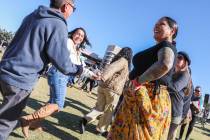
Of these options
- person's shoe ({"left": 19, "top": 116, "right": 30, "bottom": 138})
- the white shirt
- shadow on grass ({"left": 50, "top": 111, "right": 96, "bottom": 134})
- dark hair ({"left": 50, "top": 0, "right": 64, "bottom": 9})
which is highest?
dark hair ({"left": 50, "top": 0, "right": 64, "bottom": 9})

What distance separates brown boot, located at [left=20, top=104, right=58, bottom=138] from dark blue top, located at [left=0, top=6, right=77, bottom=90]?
6.57 feet

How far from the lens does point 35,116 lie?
6.37 metres

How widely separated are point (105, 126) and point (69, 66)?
14.8 ft

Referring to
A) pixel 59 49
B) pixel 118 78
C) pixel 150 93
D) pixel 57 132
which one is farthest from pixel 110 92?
Answer: pixel 59 49

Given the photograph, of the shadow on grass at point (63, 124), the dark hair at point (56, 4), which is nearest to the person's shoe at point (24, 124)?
the shadow on grass at point (63, 124)

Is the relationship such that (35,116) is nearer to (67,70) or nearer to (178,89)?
(67,70)

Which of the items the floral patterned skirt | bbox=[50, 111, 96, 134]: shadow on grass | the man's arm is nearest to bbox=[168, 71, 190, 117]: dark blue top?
the floral patterned skirt

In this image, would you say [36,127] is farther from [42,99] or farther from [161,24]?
[42,99]

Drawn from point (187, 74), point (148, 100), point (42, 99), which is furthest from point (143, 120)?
point (42, 99)

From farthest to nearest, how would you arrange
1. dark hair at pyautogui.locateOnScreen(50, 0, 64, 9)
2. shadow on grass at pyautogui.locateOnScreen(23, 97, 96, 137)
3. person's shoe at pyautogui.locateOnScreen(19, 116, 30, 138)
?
shadow on grass at pyautogui.locateOnScreen(23, 97, 96, 137) → person's shoe at pyautogui.locateOnScreen(19, 116, 30, 138) → dark hair at pyautogui.locateOnScreen(50, 0, 64, 9)

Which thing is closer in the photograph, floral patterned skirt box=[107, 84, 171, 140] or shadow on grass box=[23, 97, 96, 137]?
floral patterned skirt box=[107, 84, 171, 140]

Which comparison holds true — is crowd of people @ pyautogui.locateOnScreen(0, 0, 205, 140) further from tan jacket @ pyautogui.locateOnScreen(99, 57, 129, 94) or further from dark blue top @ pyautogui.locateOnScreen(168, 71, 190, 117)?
tan jacket @ pyautogui.locateOnScreen(99, 57, 129, 94)

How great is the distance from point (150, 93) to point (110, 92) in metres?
4.10

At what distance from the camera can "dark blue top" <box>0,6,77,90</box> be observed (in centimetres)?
415
